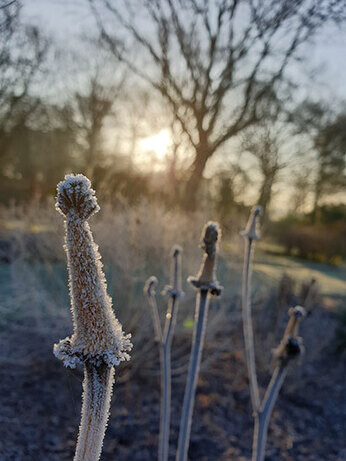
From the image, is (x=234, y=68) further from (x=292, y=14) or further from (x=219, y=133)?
(x=292, y=14)

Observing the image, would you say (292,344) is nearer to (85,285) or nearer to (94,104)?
(85,285)

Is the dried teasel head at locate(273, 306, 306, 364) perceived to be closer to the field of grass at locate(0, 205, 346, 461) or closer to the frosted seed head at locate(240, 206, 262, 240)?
the frosted seed head at locate(240, 206, 262, 240)

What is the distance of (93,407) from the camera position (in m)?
0.38

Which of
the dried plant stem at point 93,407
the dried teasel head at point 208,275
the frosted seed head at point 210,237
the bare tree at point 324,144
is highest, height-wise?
the bare tree at point 324,144

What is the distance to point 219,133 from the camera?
283 centimetres

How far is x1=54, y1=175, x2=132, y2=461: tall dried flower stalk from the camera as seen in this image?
1.11 feet

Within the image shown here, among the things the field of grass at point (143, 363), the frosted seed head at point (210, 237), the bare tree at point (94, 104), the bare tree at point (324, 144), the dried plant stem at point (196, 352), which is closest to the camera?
the frosted seed head at point (210, 237)

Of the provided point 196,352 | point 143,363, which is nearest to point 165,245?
point 143,363

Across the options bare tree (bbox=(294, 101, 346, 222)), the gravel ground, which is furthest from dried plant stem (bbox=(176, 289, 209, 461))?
bare tree (bbox=(294, 101, 346, 222))

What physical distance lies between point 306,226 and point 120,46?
11455mm

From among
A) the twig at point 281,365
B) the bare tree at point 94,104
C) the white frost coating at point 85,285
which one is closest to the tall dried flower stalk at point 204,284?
the twig at point 281,365

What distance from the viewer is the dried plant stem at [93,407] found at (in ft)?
1.25

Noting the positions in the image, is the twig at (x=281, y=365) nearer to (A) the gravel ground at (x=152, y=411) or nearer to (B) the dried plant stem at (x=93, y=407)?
(B) the dried plant stem at (x=93, y=407)

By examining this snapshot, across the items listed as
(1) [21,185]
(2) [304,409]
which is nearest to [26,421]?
(2) [304,409]
